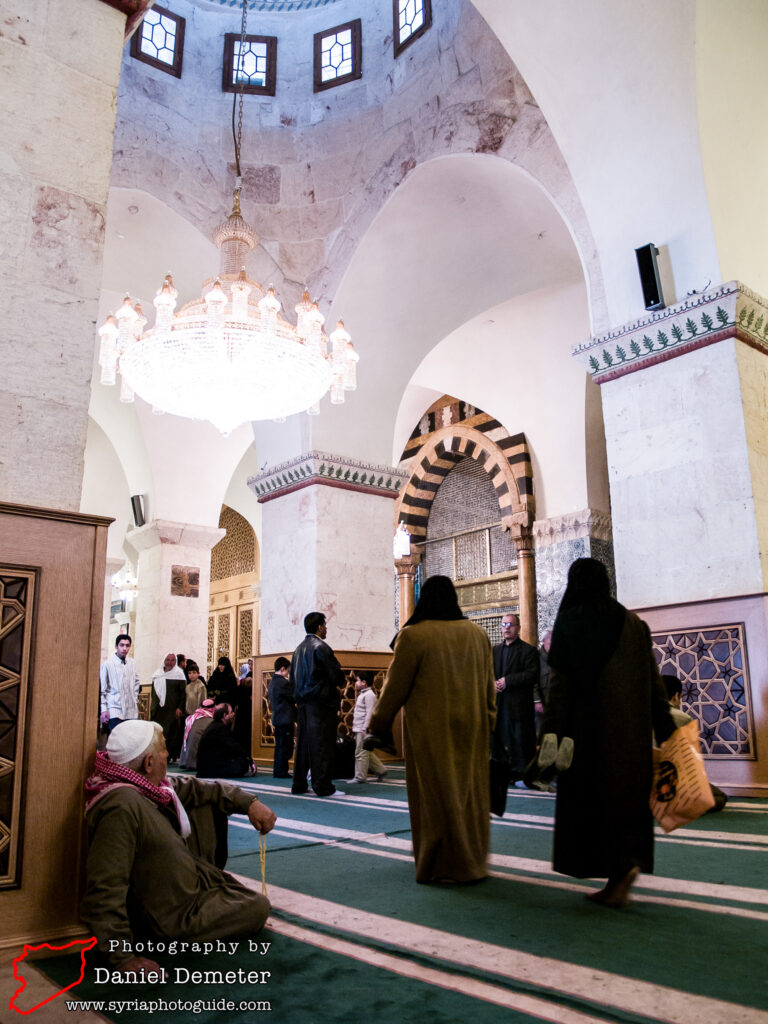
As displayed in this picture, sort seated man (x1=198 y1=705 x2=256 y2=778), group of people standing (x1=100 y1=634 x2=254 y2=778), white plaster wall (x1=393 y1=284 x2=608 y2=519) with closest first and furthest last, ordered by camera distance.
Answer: group of people standing (x1=100 y1=634 x2=254 y2=778) < seated man (x1=198 y1=705 x2=256 y2=778) < white plaster wall (x1=393 y1=284 x2=608 y2=519)

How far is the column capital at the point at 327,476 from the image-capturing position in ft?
27.0

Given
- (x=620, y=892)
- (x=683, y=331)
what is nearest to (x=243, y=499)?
(x=683, y=331)

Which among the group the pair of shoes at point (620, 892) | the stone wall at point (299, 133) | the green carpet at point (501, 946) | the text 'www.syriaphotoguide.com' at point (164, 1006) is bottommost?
the text 'www.syriaphotoguide.com' at point (164, 1006)

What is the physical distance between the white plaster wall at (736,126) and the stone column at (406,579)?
Result: 804cm

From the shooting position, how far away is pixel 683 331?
5039 mm

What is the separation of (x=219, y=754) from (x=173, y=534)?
4.43m

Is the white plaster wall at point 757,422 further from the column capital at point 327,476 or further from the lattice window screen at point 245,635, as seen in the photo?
the lattice window screen at point 245,635

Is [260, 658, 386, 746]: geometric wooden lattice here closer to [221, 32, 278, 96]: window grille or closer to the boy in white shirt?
the boy in white shirt

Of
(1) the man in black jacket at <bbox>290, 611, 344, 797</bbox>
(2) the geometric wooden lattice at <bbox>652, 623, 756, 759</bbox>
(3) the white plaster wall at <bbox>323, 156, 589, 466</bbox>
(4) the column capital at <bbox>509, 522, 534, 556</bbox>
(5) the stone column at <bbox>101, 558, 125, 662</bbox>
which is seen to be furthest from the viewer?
(5) the stone column at <bbox>101, 558, 125, 662</bbox>

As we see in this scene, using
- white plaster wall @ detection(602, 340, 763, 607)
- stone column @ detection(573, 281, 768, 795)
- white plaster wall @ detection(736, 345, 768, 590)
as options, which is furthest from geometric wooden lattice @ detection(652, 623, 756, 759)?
white plaster wall @ detection(736, 345, 768, 590)

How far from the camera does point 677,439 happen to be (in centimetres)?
503

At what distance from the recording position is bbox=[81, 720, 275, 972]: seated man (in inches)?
71.4

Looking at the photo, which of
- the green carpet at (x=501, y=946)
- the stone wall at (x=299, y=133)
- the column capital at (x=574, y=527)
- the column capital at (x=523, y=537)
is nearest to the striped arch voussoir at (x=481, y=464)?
the column capital at (x=523, y=537)

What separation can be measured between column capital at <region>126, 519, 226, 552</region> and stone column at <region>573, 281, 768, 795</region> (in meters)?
6.54
